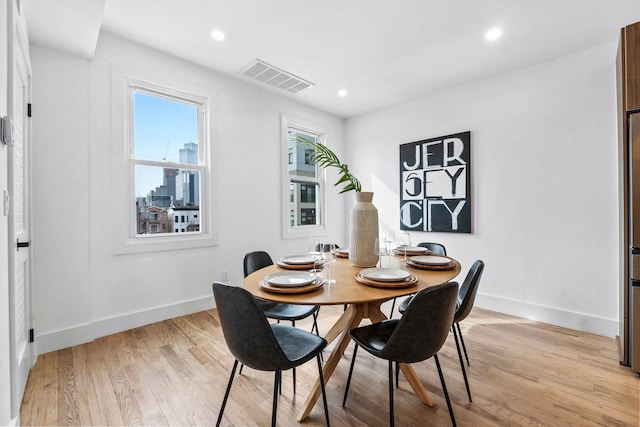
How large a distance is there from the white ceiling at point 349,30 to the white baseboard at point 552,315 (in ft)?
8.37

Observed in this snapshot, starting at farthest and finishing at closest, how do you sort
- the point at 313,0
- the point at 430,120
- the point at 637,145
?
the point at 430,120, the point at 313,0, the point at 637,145

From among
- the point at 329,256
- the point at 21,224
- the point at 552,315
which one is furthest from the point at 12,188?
the point at 552,315

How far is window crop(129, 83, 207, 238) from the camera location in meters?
2.91

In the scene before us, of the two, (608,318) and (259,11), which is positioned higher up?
(259,11)

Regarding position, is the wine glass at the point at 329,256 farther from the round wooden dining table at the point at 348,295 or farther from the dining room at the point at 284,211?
the dining room at the point at 284,211

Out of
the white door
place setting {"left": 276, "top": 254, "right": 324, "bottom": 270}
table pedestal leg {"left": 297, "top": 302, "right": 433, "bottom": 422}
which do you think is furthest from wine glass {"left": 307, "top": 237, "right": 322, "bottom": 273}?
the white door

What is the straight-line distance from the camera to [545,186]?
10.0 feet

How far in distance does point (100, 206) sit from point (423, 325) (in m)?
2.79

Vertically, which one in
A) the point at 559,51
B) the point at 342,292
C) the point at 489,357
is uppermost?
the point at 559,51

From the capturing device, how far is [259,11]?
7.72 ft

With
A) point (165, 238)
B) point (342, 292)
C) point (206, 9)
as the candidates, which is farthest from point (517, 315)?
point (206, 9)

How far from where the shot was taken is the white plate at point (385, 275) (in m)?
1.51

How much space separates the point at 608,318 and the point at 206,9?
173 inches

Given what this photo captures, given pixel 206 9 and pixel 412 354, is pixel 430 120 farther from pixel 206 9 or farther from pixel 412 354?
pixel 412 354
